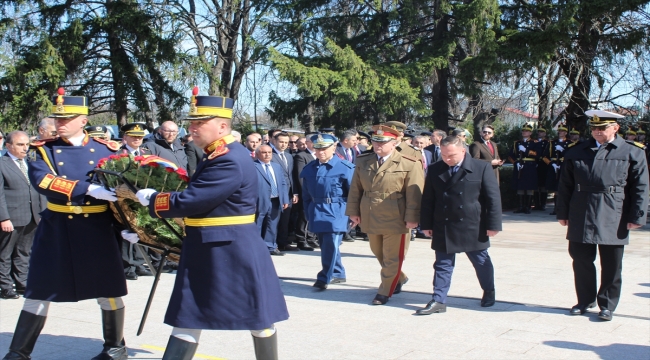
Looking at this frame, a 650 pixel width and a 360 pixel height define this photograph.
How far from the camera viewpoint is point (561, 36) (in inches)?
605

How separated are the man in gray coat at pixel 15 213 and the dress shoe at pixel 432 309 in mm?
4400

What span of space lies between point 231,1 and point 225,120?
821 inches

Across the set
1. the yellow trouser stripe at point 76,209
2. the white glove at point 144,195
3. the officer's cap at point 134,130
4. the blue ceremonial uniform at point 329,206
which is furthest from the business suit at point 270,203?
the white glove at point 144,195

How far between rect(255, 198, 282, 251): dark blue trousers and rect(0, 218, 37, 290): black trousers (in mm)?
3261

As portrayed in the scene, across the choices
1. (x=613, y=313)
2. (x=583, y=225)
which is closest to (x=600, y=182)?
(x=583, y=225)

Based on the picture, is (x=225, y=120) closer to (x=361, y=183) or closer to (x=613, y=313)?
(x=361, y=183)

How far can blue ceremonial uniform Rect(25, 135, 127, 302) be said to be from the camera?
191 inches

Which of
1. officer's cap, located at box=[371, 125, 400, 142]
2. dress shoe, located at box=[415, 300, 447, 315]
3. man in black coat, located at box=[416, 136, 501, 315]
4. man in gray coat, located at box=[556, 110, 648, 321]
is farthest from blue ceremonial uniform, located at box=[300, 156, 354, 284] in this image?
man in gray coat, located at box=[556, 110, 648, 321]

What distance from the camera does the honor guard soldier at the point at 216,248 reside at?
161 inches

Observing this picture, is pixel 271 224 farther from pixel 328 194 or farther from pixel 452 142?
pixel 452 142

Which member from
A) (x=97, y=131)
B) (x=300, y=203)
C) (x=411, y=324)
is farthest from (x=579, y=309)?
(x=300, y=203)

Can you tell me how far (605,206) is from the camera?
6531 millimetres

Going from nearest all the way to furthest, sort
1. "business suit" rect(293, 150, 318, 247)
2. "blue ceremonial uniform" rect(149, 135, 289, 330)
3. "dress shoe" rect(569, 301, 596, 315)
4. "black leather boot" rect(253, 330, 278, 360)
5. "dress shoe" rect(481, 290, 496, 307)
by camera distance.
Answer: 1. "blue ceremonial uniform" rect(149, 135, 289, 330)
2. "black leather boot" rect(253, 330, 278, 360)
3. "dress shoe" rect(569, 301, 596, 315)
4. "dress shoe" rect(481, 290, 496, 307)
5. "business suit" rect(293, 150, 318, 247)

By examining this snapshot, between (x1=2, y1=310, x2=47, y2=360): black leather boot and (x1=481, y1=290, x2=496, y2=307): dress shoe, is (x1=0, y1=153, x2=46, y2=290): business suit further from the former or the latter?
(x1=481, y1=290, x2=496, y2=307): dress shoe
